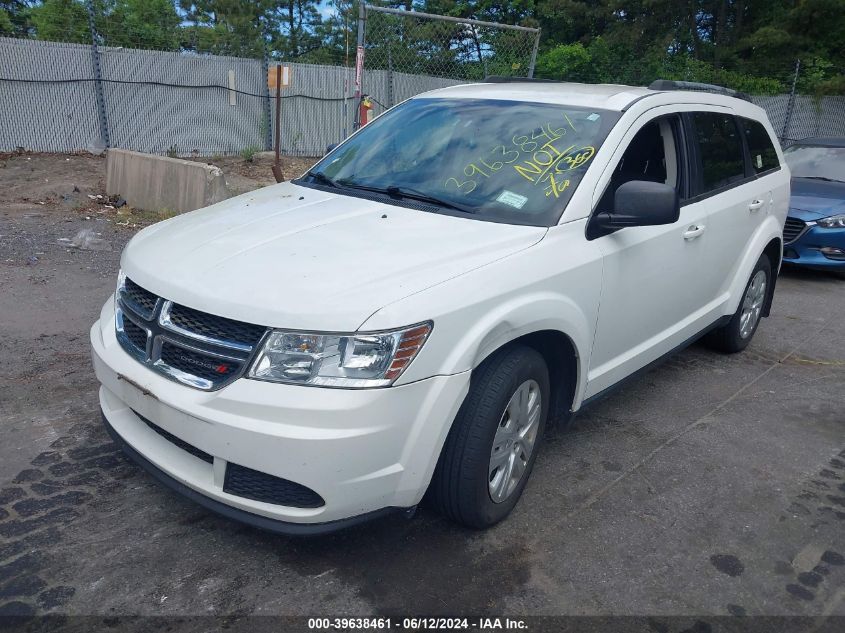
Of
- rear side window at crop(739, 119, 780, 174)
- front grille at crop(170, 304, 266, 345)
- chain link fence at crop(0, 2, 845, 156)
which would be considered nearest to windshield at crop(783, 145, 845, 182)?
chain link fence at crop(0, 2, 845, 156)

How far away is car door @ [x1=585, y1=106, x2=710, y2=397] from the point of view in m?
3.52

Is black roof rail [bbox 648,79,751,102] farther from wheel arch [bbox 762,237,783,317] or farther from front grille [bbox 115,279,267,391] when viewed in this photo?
front grille [bbox 115,279,267,391]

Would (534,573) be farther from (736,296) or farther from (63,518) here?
(736,296)

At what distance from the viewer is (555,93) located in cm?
404

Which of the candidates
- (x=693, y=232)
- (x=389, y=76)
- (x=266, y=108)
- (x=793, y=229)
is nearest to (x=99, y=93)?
(x=266, y=108)

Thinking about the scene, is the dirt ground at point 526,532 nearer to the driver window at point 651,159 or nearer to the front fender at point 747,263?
the front fender at point 747,263

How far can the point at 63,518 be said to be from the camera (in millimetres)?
3078

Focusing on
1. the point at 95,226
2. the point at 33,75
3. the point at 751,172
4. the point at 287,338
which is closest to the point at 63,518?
the point at 287,338

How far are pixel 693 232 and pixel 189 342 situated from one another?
2.86m

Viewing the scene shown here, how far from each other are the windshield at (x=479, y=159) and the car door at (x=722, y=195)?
987mm

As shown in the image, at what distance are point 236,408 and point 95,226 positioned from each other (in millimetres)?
6607

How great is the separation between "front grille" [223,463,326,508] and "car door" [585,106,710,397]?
1593 mm

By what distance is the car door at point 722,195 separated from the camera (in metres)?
4.38

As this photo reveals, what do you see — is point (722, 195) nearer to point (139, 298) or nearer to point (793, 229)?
point (139, 298)
